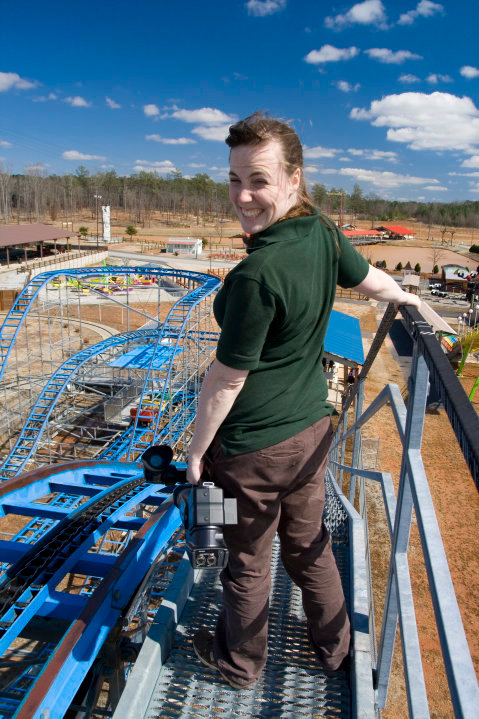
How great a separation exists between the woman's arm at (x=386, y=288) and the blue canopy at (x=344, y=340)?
1048 centimetres

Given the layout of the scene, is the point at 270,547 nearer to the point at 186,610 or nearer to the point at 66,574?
the point at 186,610

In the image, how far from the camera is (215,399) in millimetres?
1544

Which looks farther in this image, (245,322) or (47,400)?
(47,400)

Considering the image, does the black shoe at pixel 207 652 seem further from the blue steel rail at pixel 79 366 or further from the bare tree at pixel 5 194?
the bare tree at pixel 5 194

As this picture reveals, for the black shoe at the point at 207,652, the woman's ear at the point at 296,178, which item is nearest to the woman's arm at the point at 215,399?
the woman's ear at the point at 296,178

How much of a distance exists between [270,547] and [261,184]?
1.30 meters

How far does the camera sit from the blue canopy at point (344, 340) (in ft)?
44.7

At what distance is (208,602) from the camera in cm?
244

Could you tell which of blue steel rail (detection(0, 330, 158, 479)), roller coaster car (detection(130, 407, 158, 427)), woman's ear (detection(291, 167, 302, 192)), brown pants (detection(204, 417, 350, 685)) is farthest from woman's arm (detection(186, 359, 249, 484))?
roller coaster car (detection(130, 407, 158, 427))

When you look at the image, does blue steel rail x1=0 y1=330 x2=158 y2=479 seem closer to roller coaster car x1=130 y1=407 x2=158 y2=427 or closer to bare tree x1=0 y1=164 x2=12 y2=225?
roller coaster car x1=130 y1=407 x2=158 y2=427

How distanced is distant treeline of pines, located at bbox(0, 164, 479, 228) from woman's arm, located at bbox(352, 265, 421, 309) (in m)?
78.5

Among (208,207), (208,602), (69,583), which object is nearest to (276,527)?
(208,602)

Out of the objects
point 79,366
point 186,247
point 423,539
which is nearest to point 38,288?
point 79,366

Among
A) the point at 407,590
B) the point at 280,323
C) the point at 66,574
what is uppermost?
the point at 280,323
